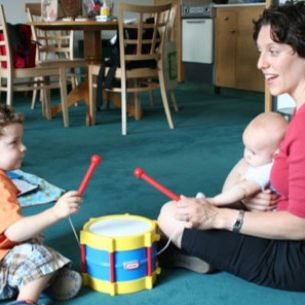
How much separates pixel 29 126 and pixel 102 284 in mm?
2425

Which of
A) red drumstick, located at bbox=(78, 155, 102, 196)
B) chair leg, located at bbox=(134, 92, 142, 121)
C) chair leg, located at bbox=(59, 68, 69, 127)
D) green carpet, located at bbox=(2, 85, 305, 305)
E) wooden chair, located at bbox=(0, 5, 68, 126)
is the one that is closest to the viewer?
red drumstick, located at bbox=(78, 155, 102, 196)

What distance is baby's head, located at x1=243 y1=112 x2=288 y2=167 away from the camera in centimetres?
139

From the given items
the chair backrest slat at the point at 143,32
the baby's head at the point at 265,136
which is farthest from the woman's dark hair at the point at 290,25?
the chair backrest slat at the point at 143,32

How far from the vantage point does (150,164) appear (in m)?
2.63

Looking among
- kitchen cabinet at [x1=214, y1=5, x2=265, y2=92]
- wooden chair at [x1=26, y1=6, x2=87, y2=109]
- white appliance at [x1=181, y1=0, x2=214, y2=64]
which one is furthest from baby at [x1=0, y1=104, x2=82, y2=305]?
white appliance at [x1=181, y1=0, x2=214, y2=64]

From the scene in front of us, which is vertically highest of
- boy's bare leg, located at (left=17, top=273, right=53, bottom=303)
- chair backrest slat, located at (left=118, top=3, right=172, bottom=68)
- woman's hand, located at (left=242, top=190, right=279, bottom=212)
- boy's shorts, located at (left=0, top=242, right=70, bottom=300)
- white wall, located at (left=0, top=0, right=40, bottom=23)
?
white wall, located at (left=0, top=0, right=40, bottom=23)

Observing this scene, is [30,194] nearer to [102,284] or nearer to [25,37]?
[102,284]

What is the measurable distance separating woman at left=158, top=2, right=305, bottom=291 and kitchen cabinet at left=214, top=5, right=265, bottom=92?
337 cm

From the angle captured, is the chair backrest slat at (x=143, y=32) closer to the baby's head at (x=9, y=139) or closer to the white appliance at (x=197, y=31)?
the white appliance at (x=197, y=31)

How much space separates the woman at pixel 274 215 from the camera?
3.74ft

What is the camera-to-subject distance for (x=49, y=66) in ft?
11.8

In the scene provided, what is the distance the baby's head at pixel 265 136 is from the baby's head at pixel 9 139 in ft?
2.00

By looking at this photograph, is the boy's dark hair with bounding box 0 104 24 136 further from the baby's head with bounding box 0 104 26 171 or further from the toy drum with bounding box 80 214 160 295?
the toy drum with bounding box 80 214 160 295

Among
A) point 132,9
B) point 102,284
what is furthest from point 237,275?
point 132,9
